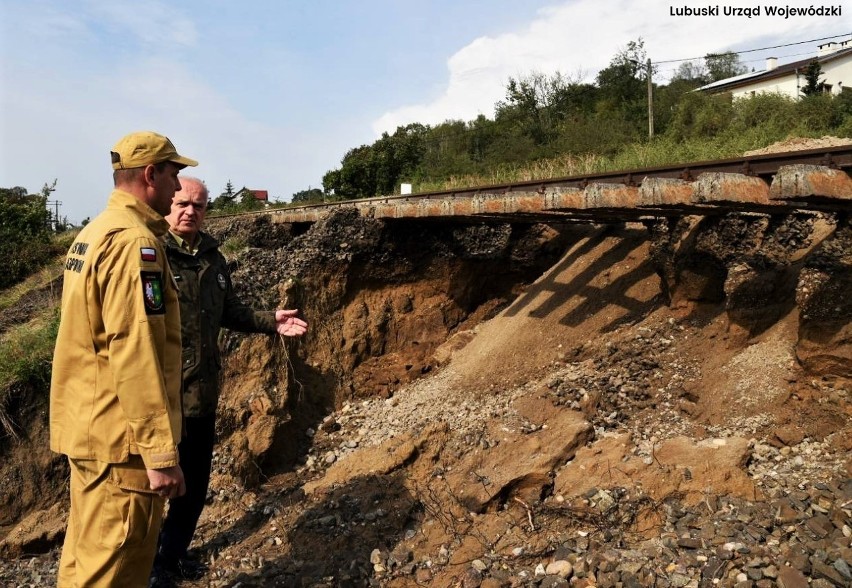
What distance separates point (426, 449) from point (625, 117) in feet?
88.0

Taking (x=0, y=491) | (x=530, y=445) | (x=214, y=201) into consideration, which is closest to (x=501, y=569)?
(x=530, y=445)

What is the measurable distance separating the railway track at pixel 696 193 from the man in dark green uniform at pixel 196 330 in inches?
104

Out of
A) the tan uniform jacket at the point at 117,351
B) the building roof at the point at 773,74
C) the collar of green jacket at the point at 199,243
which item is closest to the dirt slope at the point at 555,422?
the tan uniform jacket at the point at 117,351

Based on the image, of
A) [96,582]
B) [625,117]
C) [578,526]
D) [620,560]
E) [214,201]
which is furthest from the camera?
[625,117]

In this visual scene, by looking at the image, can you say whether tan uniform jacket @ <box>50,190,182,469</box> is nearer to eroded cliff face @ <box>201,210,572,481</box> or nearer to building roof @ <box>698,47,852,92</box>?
eroded cliff face @ <box>201,210,572,481</box>

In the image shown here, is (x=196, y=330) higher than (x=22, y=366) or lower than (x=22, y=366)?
higher

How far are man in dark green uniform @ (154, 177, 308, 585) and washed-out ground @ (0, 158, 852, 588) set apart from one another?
407mm

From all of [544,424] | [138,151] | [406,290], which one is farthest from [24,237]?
[138,151]

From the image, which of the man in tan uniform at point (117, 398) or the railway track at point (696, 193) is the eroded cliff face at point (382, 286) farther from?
the man in tan uniform at point (117, 398)

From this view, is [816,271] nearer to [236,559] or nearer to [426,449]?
[426,449]

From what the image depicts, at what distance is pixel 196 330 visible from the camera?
3697 mm

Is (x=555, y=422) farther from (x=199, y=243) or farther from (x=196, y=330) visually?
(x=199, y=243)

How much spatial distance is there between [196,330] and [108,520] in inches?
57.0

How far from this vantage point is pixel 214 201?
2483cm
